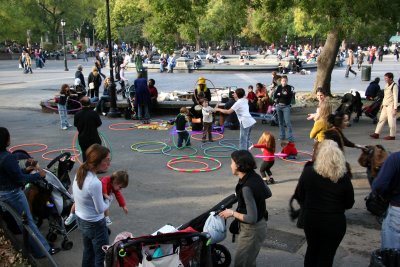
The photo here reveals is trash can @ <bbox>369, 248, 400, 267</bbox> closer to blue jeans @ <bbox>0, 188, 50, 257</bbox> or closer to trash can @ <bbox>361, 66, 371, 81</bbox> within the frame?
blue jeans @ <bbox>0, 188, 50, 257</bbox>

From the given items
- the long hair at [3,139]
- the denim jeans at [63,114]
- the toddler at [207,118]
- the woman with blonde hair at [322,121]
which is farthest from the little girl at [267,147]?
the denim jeans at [63,114]

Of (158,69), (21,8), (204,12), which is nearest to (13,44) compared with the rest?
(21,8)

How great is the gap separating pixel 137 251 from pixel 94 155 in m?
1.23

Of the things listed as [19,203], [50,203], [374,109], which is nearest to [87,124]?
[50,203]

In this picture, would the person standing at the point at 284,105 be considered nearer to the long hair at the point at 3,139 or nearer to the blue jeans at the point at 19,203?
the blue jeans at the point at 19,203

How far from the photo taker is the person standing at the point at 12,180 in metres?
5.35

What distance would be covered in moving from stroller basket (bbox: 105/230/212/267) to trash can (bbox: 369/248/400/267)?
1.78m

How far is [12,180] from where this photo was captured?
5461 millimetres

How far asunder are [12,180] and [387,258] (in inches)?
178

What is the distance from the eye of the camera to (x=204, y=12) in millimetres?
15219

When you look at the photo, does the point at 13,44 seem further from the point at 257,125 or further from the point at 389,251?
the point at 389,251

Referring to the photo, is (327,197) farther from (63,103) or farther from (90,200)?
(63,103)

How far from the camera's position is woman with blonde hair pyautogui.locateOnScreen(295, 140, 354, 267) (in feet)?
14.4

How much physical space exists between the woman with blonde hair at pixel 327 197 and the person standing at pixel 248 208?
466 mm
